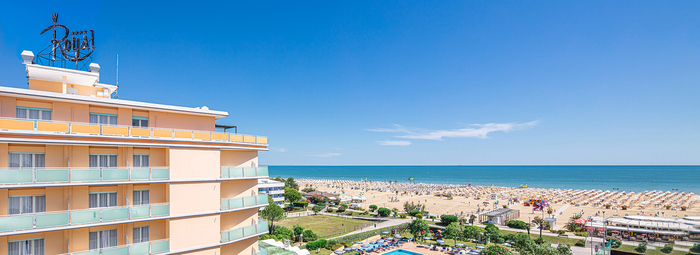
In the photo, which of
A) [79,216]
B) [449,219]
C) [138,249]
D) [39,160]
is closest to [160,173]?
[79,216]

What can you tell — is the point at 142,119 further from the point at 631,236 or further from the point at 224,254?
the point at 631,236

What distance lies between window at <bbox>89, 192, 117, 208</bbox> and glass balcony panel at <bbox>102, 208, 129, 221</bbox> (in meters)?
0.73

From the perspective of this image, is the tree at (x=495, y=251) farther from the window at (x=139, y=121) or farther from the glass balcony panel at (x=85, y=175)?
the glass balcony panel at (x=85, y=175)

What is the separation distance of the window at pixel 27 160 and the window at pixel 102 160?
1547 mm

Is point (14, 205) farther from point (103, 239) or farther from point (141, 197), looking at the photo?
point (141, 197)

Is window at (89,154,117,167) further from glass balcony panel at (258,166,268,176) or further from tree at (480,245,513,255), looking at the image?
tree at (480,245,513,255)

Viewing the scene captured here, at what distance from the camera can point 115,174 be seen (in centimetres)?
1393

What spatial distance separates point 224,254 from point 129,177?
6.49 metres

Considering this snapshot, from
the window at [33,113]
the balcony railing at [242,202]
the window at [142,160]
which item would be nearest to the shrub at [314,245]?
the balcony railing at [242,202]

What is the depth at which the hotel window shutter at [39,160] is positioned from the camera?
13.0 metres

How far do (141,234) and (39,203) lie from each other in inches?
154

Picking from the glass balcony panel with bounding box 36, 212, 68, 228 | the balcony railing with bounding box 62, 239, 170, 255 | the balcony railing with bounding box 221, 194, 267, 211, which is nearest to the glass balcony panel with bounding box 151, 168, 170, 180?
the balcony railing with bounding box 62, 239, 170, 255

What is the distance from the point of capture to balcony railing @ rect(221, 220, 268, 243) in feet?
56.4

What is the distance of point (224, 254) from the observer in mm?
17875
